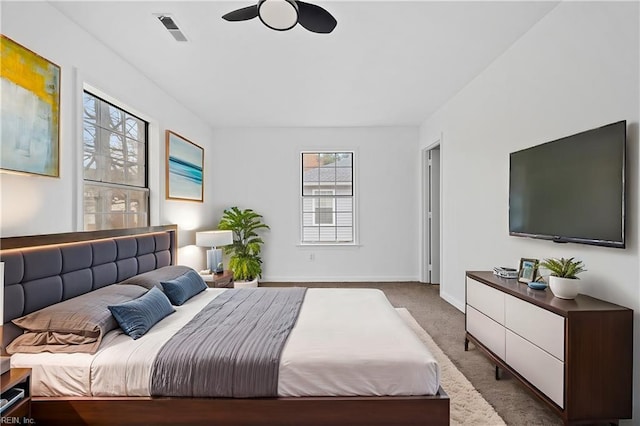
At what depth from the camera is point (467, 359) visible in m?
3.19

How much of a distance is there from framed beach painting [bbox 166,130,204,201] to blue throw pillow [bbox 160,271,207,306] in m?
1.32

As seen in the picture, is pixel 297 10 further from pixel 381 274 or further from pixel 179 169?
pixel 381 274

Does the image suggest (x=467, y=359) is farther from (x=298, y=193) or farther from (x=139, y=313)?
(x=298, y=193)

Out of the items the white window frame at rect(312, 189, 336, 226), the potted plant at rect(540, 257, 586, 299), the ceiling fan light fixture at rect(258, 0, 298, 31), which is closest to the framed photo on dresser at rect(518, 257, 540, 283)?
the potted plant at rect(540, 257, 586, 299)

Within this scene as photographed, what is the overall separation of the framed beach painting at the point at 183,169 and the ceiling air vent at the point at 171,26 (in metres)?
1.52

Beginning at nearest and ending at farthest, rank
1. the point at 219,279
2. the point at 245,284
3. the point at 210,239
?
the point at 219,279
the point at 210,239
the point at 245,284

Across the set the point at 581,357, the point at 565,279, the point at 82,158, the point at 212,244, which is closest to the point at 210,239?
the point at 212,244

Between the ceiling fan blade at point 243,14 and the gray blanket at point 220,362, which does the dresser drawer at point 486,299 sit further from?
the ceiling fan blade at point 243,14

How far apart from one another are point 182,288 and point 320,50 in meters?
2.42

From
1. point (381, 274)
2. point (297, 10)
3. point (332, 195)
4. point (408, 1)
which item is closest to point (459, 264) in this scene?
point (381, 274)

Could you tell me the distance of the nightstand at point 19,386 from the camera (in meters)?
1.71

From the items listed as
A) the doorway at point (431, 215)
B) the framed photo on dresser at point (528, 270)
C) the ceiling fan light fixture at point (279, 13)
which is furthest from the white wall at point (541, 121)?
the ceiling fan light fixture at point (279, 13)

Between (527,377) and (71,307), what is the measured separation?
2833 millimetres

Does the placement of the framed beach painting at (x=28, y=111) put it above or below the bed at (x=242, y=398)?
Answer: above
